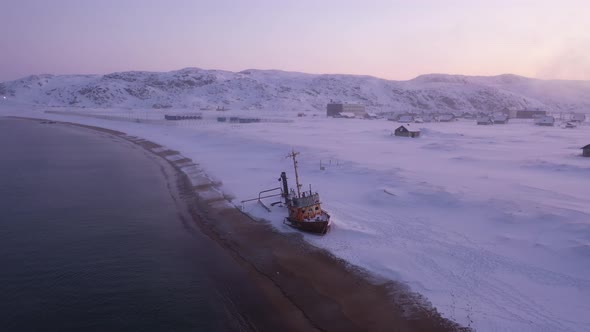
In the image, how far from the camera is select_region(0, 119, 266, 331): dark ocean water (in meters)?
A: 14.9

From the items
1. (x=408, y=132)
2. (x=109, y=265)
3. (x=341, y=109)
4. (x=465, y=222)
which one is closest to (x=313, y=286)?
(x=109, y=265)

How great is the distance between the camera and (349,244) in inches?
820

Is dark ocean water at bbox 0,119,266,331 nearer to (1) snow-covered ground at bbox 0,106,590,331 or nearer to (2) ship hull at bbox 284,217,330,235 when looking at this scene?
(2) ship hull at bbox 284,217,330,235

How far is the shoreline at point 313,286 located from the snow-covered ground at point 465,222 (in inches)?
30.9

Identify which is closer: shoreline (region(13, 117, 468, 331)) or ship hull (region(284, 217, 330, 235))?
shoreline (region(13, 117, 468, 331))

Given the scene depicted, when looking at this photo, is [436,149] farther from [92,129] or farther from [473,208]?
[92,129]

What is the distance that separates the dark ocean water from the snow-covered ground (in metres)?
5.56

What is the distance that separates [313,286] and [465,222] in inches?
396

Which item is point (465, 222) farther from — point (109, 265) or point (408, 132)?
point (408, 132)

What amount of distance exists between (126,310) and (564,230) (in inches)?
750

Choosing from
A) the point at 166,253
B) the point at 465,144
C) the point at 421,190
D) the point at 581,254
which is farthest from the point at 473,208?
the point at 465,144

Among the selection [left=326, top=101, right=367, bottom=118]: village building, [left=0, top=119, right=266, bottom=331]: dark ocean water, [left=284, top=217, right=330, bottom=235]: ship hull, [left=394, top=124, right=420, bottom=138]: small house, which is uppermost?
[left=326, top=101, right=367, bottom=118]: village building

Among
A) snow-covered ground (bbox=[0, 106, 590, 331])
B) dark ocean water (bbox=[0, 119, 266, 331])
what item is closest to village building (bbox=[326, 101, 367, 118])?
snow-covered ground (bbox=[0, 106, 590, 331])

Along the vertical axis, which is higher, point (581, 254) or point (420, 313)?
point (581, 254)
